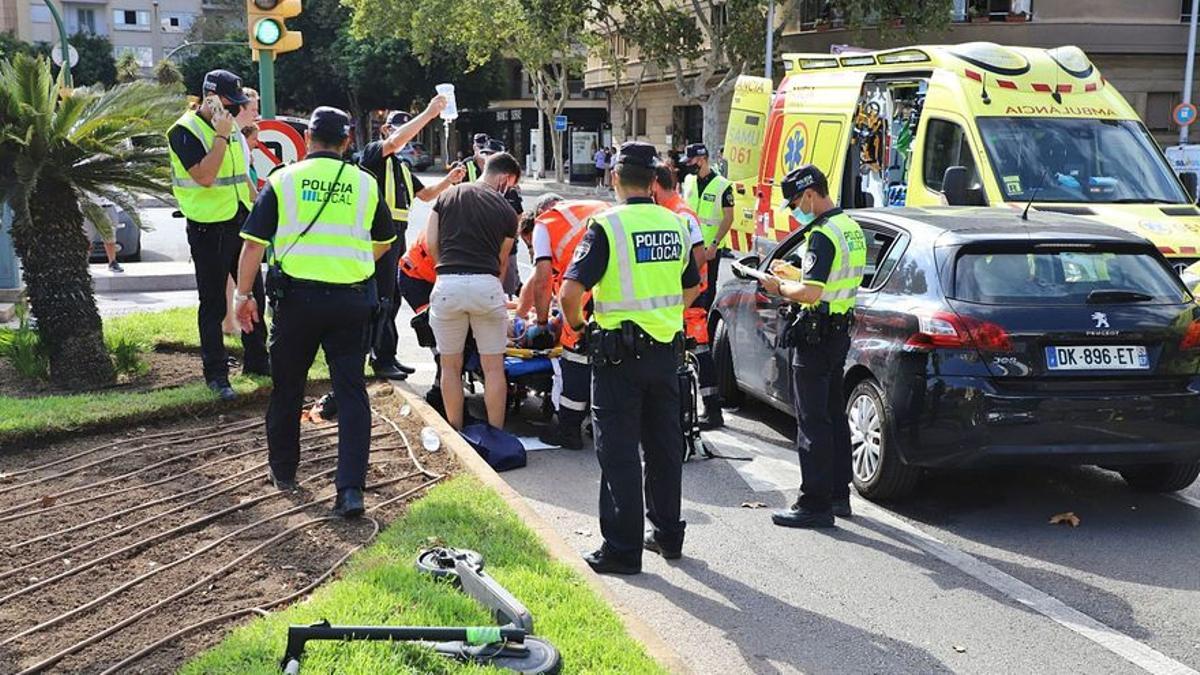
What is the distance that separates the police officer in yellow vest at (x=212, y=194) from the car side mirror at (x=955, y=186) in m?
5.61

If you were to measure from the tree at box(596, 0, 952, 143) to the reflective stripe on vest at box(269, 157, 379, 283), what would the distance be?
27.8 meters

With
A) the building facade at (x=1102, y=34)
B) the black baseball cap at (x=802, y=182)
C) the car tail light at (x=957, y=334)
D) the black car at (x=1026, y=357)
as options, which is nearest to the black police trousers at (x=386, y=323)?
the black baseball cap at (x=802, y=182)

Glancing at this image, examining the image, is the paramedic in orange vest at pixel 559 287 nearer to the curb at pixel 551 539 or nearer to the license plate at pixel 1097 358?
the curb at pixel 551 539

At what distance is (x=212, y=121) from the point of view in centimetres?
720

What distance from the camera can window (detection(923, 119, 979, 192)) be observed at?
10.5m

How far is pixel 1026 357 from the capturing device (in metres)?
5.99

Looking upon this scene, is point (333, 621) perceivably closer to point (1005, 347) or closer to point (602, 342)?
point (602, 342)

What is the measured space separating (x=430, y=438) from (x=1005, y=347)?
309cm

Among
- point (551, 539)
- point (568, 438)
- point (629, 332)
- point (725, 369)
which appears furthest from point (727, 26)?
point (551, 539)

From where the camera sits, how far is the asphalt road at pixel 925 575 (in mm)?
4625

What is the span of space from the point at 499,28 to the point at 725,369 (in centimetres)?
3812

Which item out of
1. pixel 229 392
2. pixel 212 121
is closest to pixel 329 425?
pixel 229 392

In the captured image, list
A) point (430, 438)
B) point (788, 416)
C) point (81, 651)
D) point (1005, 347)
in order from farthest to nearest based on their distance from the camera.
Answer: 1. point (788, 416)
2. point (430, 438)
3. point (1005, 347)
4. point (81, 651)

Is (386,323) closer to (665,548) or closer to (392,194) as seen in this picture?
(392,194)
